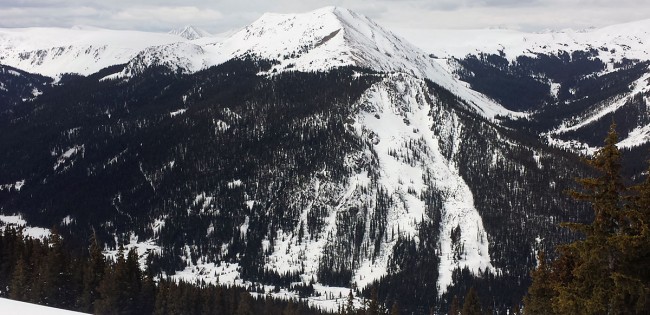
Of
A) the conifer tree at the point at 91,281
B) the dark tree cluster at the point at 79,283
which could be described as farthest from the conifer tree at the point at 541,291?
the conifer tree at the point at 91,281

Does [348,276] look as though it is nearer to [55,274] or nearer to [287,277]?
[287,277]

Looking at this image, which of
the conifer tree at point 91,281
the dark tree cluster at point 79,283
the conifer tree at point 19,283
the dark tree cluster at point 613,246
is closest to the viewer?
the dark tree cluster at point 613,246

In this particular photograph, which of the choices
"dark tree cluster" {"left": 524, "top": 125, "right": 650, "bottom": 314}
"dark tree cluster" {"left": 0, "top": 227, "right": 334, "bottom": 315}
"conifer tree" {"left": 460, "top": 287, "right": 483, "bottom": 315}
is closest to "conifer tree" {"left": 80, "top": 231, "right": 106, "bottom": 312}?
"dark tree cluster" {"left": 0, "top": 227, "right": 334, "bottom": 315}

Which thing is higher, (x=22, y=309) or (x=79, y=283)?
(x=22, y=309)

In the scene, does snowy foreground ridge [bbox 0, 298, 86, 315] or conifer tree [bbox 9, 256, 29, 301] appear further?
conifer tree [bbox 9, 256, 29, 301]

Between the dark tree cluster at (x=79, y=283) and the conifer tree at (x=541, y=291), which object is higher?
the conifer tree at (x=541, y=291)

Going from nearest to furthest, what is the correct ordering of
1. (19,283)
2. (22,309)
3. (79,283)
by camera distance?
(22,309)
(19,283)
(79,283)

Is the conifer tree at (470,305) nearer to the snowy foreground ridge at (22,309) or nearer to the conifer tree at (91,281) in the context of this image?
the conifer tree at (91,281)

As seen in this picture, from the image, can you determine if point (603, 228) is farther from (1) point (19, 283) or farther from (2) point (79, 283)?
(1) point (19, 283)

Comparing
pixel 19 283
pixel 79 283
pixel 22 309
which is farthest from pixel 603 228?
pixel 19 283

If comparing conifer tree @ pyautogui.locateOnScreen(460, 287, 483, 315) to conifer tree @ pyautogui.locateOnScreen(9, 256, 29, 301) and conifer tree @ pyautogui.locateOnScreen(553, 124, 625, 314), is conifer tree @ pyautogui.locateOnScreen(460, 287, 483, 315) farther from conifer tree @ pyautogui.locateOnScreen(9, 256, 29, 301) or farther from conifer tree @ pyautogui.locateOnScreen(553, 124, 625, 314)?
conifer tree @ pyautogui.locateOnScreen(9, 256, 29, 301)

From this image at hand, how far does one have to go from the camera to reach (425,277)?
189m

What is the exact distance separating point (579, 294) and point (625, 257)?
311 cm

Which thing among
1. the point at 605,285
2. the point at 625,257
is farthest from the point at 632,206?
the point at 605,285
